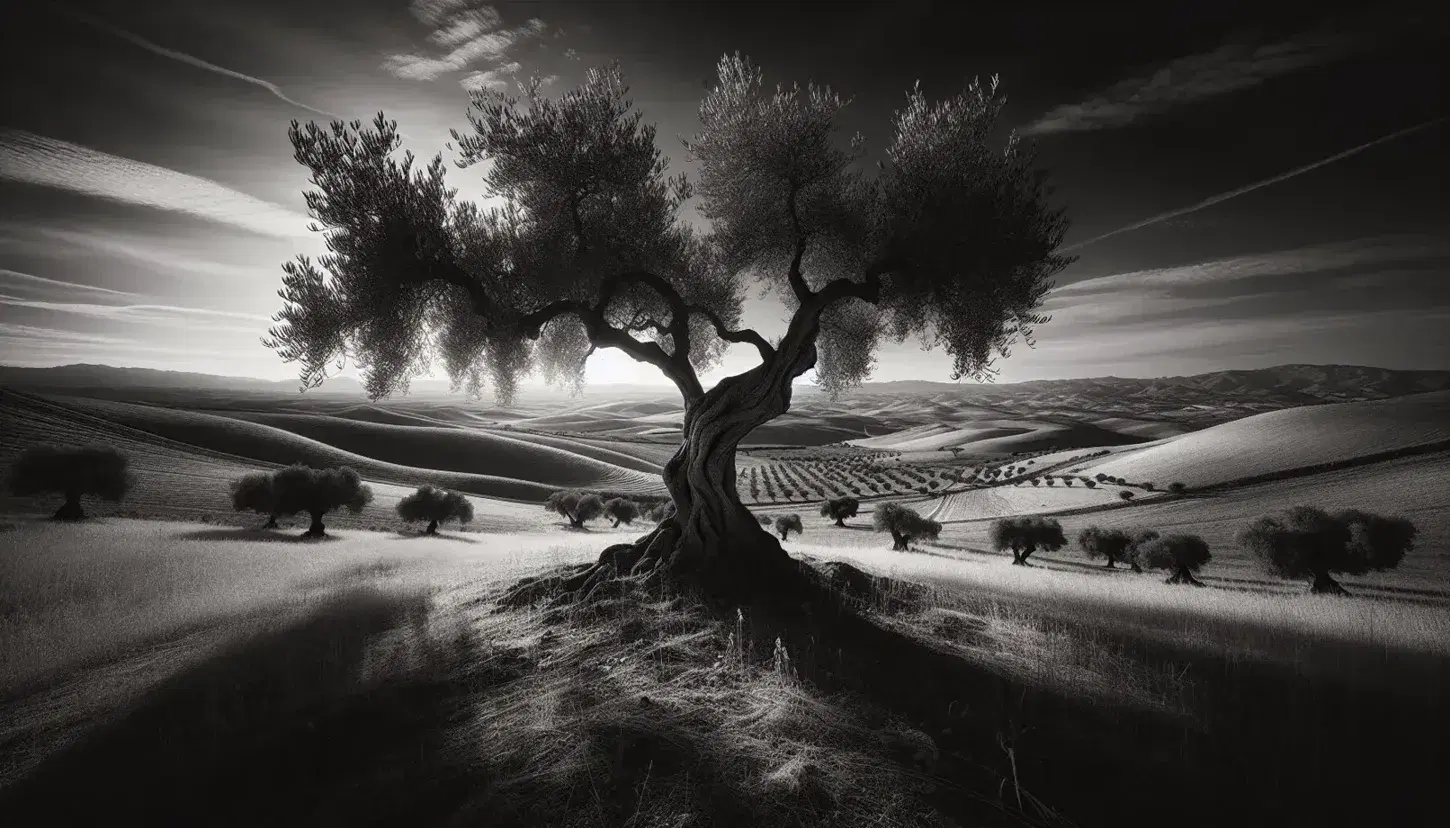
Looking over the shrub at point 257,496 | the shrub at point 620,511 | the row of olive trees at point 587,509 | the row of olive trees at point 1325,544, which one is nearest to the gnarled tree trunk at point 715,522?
the shrub at point 257,496

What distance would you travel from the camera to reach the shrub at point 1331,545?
2366 centimetres

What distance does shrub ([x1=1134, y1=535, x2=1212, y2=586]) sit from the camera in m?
29.8

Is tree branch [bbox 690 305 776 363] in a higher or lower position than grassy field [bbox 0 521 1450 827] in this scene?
higher

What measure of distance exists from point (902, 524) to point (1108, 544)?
564 inches

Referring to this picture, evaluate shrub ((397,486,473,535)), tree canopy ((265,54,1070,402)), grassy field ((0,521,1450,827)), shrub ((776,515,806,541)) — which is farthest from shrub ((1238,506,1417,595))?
shrub ((397,486,473,535))

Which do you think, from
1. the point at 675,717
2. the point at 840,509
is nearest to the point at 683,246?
the point at 675,717

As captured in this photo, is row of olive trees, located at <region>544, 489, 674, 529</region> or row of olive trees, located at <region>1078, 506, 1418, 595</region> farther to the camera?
row of olive trees, located at <region>544, 489, 674, 529</region>

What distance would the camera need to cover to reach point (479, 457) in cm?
8094

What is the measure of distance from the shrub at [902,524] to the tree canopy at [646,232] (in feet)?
111

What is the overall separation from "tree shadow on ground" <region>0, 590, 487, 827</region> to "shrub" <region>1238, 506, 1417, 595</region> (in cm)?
3507

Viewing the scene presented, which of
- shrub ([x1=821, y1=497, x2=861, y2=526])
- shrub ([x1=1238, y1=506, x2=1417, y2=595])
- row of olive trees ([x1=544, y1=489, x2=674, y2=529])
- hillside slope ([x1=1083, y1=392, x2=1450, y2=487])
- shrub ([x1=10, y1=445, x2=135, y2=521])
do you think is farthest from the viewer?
shrub ([x1=821, y1=497, x2=861, y2=526])

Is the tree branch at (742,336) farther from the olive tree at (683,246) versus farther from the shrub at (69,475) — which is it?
the shrub at (69,475)

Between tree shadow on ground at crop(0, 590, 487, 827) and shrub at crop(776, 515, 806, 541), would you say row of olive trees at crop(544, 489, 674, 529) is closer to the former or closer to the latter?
shrub at crop(776, 515, 806, 541)

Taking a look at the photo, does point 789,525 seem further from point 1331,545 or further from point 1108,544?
point 1331,545
